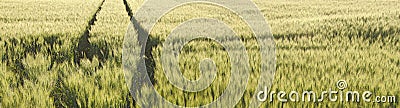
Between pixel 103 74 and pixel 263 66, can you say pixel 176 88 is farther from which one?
pixel 263 66

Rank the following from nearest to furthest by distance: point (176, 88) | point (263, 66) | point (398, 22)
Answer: point (176, 88) → point (263, 66) → point (398, 22)

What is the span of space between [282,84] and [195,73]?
2.43 ft

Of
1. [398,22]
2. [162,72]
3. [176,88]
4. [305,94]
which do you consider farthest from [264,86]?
[398,22]

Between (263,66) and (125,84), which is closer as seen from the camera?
(125,84)

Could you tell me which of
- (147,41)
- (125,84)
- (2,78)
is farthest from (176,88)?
(147,41)

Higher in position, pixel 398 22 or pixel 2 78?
pixel 2 78

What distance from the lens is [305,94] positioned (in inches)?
85.0

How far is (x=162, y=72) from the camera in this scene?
2768 mm

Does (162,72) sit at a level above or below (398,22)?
above

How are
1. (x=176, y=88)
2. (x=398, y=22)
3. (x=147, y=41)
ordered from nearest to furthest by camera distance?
(x=176, y=88) → (x=147, y=41) → (x=398, y=22)

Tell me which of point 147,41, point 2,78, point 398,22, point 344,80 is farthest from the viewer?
point 398,22

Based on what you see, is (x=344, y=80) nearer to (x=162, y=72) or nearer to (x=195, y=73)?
(x=195, y=73)

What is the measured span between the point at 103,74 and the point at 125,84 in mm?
249

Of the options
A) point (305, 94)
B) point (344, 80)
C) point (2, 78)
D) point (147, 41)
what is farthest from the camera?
point (147, 41)
